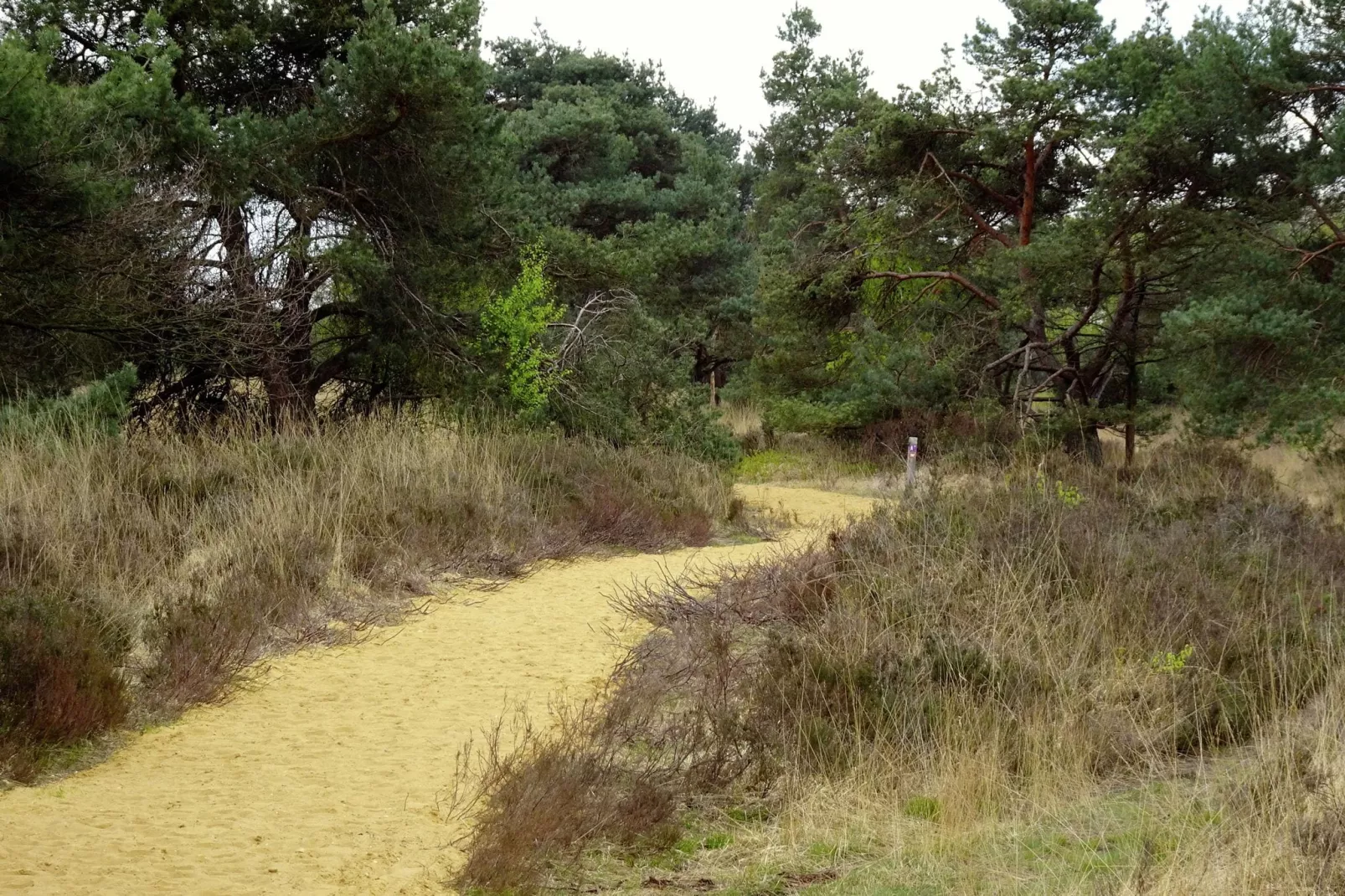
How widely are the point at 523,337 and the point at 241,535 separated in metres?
7.25

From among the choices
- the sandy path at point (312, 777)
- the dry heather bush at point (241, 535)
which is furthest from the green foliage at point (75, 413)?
the sandy path at point (312, 777)

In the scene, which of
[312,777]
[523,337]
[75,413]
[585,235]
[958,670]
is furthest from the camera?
[585,235]

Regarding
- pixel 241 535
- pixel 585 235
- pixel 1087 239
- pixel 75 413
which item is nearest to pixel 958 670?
pixel 241 535

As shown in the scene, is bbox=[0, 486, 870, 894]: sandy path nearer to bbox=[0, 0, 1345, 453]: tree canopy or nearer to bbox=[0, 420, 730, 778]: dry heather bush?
bbox=[0, 420, 730, 778]: dry heather bush

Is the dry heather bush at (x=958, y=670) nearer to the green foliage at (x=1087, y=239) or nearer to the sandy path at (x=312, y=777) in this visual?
the sandy path at (x=312, y=777)

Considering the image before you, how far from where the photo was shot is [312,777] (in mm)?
5652

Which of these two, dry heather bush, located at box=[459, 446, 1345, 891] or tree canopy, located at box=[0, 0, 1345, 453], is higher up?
tree canopy, located at box=[0, 0, 1345, 453]

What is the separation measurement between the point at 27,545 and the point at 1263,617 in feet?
26.1

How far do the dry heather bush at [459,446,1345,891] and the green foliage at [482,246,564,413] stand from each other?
283 inches

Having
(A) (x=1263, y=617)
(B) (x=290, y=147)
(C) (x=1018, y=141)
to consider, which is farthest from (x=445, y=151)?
(A) (x=1263, y=617)

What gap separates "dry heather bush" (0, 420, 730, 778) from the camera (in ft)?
20.7

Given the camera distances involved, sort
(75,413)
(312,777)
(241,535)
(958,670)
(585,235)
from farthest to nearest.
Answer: (585,235) → (75,413) → (241,535) → (958,670) → (312,777)

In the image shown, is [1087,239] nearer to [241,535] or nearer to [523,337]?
[523,337]

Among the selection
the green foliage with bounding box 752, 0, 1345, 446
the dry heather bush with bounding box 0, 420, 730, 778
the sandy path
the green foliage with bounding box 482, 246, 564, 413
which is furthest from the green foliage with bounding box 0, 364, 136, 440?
the green foliage with bounding box 752, 0, 1345, 446
